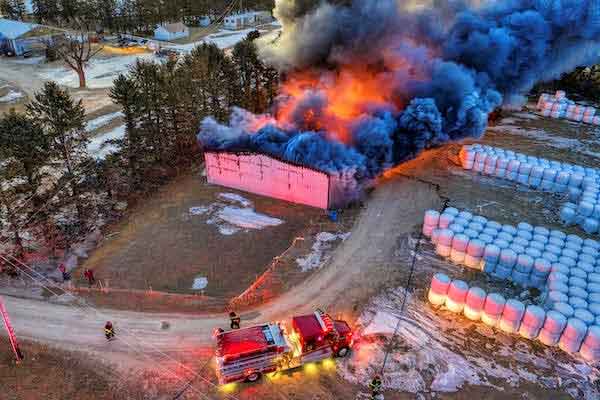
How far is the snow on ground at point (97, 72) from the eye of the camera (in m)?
62.0

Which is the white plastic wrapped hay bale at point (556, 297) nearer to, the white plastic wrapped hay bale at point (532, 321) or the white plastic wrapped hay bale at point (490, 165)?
the white plastic wrapped hay bale at point (532, 321)

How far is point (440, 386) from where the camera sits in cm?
1961

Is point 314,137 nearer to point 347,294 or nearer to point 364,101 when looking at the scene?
point 364,101

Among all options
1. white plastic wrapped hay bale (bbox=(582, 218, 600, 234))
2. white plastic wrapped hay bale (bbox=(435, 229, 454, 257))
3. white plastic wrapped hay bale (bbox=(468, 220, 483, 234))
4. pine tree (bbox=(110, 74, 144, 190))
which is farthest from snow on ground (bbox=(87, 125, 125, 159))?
white plastic wrapped hay bale (bbox=(582, 218, 600, 234))

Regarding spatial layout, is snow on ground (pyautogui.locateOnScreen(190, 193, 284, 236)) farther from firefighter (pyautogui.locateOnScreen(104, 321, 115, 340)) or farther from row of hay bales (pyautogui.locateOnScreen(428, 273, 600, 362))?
row of hay bales (pyautogui.locateOnScreen(428, 273, 600, 362))

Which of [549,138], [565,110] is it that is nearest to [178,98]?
[549,138]

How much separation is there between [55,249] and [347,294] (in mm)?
18968

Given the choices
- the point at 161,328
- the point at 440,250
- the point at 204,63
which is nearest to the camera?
the point at 161,328

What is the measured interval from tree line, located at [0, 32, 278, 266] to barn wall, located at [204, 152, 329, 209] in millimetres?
5772

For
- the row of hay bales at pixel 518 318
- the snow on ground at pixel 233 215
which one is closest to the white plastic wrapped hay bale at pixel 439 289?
the row of hay bales at pixel 518 318

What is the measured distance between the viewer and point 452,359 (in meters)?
20.9

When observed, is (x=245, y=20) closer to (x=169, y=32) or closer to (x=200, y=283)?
(x=169, y=32)

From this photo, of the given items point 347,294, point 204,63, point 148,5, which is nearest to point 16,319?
point 347,294

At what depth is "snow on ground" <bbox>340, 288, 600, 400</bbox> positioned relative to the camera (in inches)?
778
